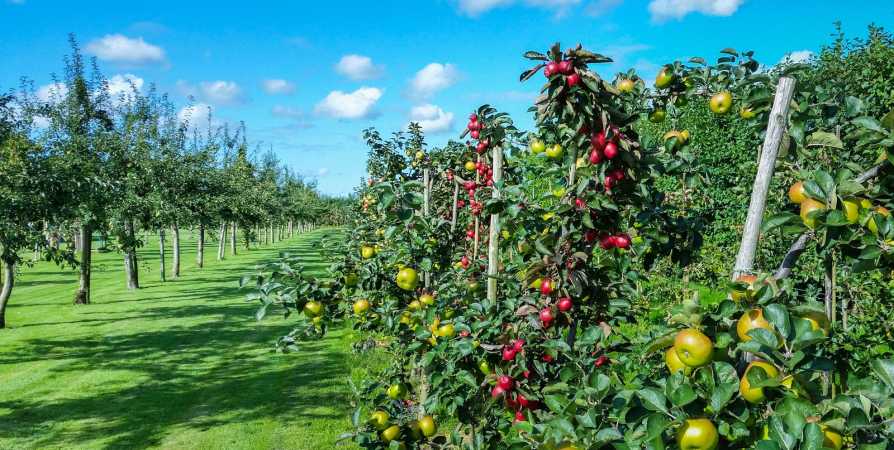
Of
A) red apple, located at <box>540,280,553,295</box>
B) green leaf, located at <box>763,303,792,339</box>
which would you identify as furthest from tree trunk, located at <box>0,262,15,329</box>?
green leaf, located at <box>763,303,792,339</box>

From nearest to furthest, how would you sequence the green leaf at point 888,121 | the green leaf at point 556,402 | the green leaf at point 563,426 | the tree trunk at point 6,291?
1. the green leaf at point 888,121
2. the green leaf at point 563,426
3. the green leaf at point 556,402
4. the tree trunk at point 6,291

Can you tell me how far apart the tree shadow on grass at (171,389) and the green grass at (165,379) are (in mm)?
18

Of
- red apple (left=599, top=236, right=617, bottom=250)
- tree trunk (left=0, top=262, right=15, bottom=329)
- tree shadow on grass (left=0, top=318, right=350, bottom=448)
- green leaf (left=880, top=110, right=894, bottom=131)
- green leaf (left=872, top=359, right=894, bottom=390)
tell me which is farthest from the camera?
tree trunk (left=0, top=262, right=15, bottom=329)

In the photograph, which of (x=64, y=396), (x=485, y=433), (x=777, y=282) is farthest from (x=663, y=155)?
(x=64, y=396)

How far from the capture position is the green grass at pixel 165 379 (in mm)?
6137

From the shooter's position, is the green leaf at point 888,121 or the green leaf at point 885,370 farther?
the green leaf at point 888,121

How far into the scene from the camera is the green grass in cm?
614

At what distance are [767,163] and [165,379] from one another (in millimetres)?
8902

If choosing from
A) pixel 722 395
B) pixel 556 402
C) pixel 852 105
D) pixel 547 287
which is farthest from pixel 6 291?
pixel 852 105

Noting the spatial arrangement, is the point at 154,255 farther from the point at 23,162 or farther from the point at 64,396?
the point at 64,396

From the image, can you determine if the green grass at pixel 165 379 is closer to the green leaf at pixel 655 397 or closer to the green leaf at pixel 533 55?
the green leaf at pixel 533 55

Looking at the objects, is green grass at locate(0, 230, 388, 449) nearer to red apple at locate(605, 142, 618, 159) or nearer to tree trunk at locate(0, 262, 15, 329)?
tree trunk at locate(0, 262, 15, 329)

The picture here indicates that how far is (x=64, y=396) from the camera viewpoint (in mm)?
7500

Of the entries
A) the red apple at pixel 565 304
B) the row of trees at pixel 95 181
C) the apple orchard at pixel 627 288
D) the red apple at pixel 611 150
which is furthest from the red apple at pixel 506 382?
the row of trees at pixel 95 181
